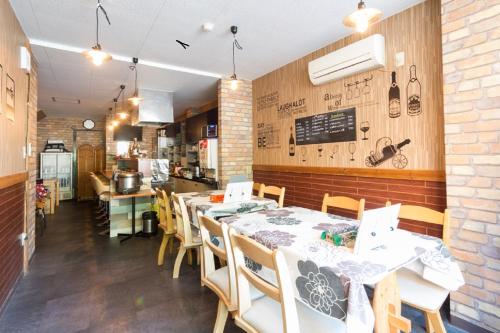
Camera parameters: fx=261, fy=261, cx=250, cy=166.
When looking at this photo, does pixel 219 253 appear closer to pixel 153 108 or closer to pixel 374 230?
pixel 374 230

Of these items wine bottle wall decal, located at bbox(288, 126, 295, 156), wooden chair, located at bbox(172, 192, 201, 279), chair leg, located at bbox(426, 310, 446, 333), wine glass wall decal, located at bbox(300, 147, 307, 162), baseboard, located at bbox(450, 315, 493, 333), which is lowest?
baseboard, located at bbox(450, 315, 493, 333)

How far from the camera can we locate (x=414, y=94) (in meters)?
2.47

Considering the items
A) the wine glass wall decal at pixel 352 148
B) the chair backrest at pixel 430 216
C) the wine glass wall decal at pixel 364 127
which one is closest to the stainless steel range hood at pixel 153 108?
the wine glass wall decal at pixel 352 148

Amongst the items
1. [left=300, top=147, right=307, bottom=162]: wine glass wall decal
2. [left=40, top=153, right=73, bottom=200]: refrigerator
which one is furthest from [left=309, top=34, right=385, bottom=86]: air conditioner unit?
[left=40, top=153, right=73, bottom=200]: refrigerator

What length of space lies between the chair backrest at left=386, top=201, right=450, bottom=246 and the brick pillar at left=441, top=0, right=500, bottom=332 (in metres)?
0.29

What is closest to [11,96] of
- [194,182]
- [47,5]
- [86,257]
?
[47,5]

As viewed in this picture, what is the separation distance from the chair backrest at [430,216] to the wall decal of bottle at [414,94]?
101 centimetres

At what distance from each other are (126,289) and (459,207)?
3.03 m

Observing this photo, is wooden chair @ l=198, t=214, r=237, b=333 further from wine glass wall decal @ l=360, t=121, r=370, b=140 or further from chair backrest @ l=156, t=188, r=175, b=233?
wine glass wall decal @ l=360, t=121, r=370, b=140

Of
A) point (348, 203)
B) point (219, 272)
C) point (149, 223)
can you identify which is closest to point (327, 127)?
point (348, 203)

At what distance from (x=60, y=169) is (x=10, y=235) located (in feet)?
21.3

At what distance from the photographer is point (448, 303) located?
221cm

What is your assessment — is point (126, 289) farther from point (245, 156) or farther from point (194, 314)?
point (245, 156)

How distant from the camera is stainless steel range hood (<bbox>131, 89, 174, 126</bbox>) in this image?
5000 millimetres
